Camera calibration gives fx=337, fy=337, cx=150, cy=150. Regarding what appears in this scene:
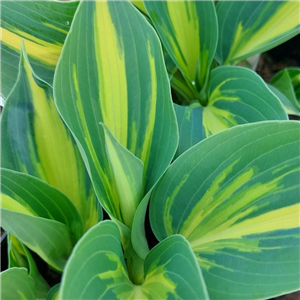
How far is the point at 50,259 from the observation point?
1.59 ft

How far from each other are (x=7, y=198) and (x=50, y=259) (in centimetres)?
12

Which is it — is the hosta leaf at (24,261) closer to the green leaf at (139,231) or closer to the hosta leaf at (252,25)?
the green leaf at (139,231)

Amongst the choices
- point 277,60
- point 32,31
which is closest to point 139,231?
point 32,31

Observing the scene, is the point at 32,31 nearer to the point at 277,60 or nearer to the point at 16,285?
the point at 16,285

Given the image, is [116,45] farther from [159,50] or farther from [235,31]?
[235,31]

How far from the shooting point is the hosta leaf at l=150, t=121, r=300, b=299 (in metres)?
0.39

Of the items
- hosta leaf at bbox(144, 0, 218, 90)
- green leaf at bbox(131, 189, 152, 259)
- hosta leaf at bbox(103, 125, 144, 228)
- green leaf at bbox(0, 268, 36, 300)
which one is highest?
hosta leaf at bbox(144, 0, 218, 90)

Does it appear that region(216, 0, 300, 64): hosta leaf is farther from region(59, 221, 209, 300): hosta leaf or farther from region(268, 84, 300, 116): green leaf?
region(59, 221, 209, 300): hosta leaf

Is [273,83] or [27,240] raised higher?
[273,83]

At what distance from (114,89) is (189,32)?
31cm

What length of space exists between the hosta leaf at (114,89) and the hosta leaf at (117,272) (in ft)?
0.25

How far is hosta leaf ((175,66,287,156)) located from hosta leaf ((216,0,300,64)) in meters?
0.10

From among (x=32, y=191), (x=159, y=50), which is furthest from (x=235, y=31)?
(x=32, y=191)

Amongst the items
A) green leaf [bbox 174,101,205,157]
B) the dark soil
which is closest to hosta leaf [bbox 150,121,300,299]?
green leaf [bbox 174,101,205,157]
